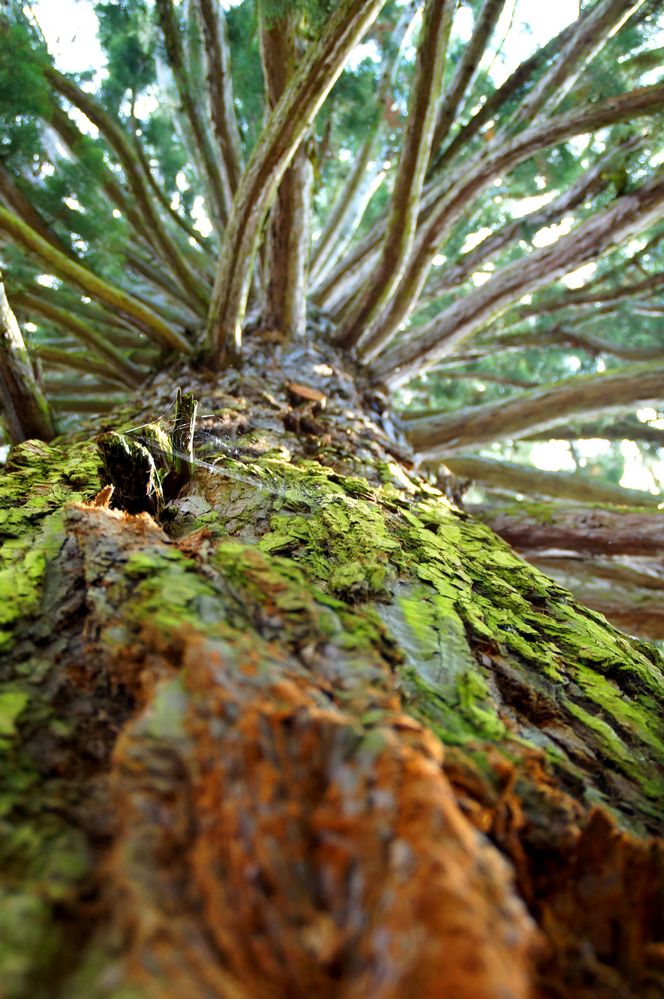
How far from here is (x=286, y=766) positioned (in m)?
0.58

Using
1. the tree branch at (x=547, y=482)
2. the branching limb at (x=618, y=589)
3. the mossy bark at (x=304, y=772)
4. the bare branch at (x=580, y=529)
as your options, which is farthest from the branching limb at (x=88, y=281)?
the branching limb at (x=618, y=589)

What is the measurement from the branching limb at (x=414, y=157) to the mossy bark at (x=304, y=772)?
188 cm

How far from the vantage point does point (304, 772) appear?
57cm

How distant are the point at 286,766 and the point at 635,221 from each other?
10.4ft

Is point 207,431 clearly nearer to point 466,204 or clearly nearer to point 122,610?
point 122,610

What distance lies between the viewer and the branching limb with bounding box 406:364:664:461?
288 centimetres

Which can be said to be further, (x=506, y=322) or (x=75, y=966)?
(x=506, y=322)

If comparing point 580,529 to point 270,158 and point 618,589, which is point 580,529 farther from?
point 270,158

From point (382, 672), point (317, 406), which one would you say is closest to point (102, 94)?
point (317, 406)

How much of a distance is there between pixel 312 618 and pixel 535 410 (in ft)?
8.41

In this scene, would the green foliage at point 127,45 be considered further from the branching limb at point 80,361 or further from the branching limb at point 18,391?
the branching limb at point 18,391

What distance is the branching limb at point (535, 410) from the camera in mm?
2881

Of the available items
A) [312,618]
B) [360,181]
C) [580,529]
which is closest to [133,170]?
[360,181]

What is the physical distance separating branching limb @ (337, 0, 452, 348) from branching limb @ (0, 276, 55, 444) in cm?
174
